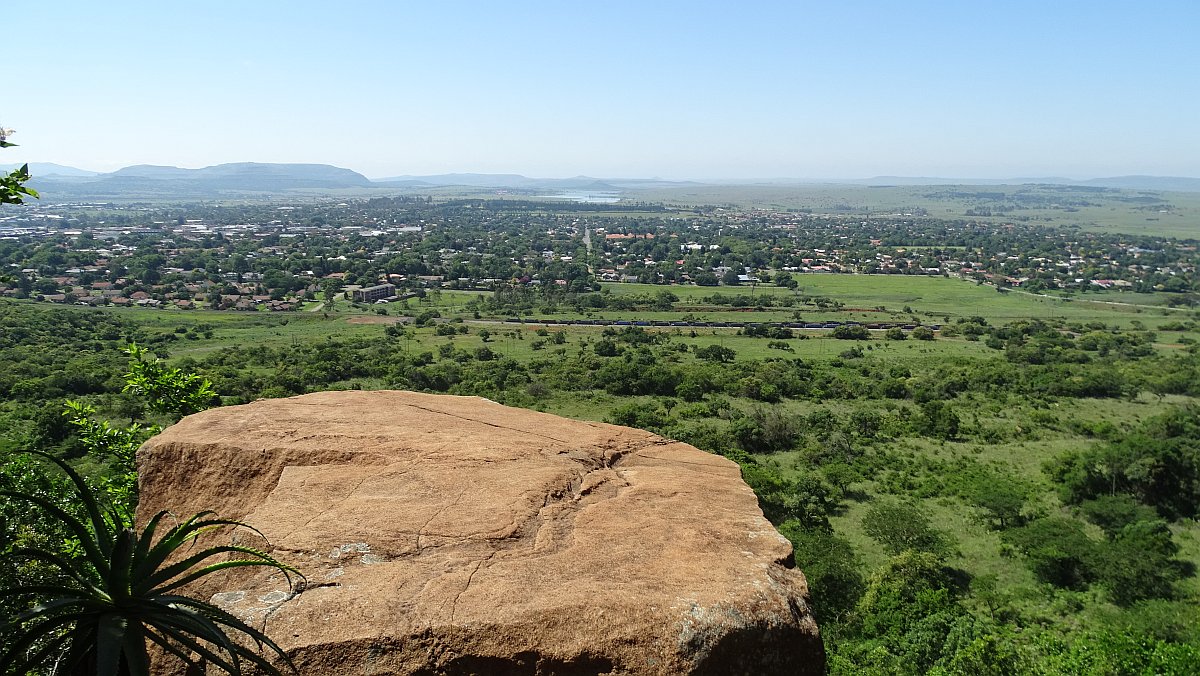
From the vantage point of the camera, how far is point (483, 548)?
19.4 ft

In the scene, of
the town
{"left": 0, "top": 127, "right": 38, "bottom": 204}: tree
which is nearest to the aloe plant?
{"left": 0, "top": 127, "right": 38, "bottom": 204}: tree

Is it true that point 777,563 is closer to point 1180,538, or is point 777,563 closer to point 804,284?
point 1180,538

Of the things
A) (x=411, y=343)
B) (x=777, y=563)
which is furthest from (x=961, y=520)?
(x=411, y=343)

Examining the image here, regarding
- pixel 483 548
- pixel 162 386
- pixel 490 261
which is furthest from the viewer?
pixel 490 261

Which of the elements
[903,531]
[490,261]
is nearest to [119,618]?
[903,531]

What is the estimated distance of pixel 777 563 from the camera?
6.05 metres

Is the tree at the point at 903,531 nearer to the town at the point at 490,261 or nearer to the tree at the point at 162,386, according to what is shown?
the tree at the point at 162,386

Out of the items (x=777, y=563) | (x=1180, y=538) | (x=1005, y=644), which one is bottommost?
(x=1180, y=538)

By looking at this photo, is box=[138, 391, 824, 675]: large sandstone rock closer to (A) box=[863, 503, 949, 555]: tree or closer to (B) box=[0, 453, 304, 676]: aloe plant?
(B) box=[0, 453, 304, 676]: aloe plant

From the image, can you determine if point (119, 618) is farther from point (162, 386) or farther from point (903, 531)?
point (903, 531)

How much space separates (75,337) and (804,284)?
95.1 m

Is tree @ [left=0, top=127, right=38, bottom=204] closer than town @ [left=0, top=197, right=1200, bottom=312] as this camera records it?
Yes

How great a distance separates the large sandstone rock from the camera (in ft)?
16.0

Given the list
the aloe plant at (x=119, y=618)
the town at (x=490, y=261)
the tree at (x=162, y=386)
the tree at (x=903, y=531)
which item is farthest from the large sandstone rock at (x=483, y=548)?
the town at (x=490, y=261)
